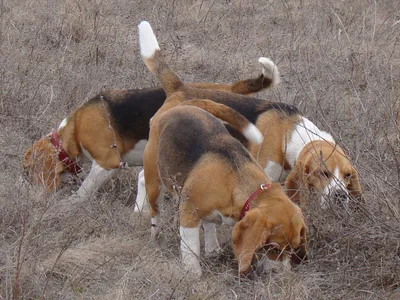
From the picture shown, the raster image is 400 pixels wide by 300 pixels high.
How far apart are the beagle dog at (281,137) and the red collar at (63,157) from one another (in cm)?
99

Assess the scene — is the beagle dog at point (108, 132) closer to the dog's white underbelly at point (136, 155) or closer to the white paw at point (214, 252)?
the dog's white underbelly at point (136, 155)

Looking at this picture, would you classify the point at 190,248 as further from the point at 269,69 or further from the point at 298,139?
the point at 269,69

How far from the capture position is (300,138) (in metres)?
6.58

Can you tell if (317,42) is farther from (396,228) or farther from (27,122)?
(396,228)

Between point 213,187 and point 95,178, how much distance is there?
2123mm

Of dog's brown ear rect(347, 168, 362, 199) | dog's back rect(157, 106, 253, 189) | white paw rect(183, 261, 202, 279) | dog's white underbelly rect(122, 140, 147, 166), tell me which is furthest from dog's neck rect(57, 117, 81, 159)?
dog's brown ear rect(347, 168, 362, 199)

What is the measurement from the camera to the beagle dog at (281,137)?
19.4 ft

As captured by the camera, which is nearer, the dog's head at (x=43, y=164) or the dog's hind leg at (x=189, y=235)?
the dog's hind leg at (x=189, y=235)

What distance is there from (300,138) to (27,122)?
273 cm

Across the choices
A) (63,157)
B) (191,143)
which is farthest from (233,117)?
(63,157)

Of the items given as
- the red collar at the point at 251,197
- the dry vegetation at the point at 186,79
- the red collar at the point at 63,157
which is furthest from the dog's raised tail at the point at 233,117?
the red collar at the point at 63,157

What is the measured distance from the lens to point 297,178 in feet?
19.9

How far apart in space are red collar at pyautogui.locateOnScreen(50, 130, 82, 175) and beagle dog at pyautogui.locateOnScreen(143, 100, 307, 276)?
127cm

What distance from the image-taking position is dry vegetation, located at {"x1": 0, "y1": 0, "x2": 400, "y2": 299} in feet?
16.4
